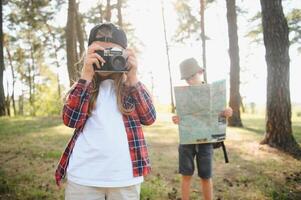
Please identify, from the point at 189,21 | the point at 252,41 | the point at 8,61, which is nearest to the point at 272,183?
the point at 189,21

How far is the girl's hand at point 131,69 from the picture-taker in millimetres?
2811

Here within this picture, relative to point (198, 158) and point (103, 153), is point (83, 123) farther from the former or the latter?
point (198, 158)

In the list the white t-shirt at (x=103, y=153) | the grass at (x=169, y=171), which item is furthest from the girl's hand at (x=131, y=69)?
the grass at (x=169, y=171)

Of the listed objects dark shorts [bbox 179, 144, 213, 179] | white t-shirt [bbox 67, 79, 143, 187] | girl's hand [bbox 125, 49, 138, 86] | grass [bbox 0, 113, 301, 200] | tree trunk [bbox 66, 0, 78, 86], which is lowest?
grass [bbox 0, 113, 301, 200]

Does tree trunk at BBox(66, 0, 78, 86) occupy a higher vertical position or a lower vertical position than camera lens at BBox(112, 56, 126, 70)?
higher

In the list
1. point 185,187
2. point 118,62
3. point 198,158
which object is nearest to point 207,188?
point 185,187

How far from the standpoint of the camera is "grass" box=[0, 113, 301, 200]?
5750 mm

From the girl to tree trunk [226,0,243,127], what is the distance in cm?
1185

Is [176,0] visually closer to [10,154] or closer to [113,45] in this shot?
[10,154]

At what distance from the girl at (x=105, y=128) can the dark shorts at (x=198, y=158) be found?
75.9 inches

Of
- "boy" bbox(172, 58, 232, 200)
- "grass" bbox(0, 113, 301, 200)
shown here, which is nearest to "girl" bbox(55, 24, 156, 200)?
"boy" bbox(172, 58, 232, 200)

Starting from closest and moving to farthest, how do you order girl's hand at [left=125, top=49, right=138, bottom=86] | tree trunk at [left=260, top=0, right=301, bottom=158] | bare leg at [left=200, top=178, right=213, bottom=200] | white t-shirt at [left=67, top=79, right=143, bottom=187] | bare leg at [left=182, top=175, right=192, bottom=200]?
white t-shirt at [left=67, top=79, right=143, bottom=187] < girl's hand at [left=125, top=49, right=138, bottom=86] < bare leg at [left=200, top=178, right=213, bottom=200] < bare leg at [left=182, top=175, right=192, bottom=200] < tree trunk at [left=260, top=0, right=301, bottom=158]

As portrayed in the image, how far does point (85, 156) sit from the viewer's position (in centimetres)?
264

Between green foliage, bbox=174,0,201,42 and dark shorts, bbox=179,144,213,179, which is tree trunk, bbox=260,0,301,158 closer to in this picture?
dark shorts, bbox=179,144,213,179
